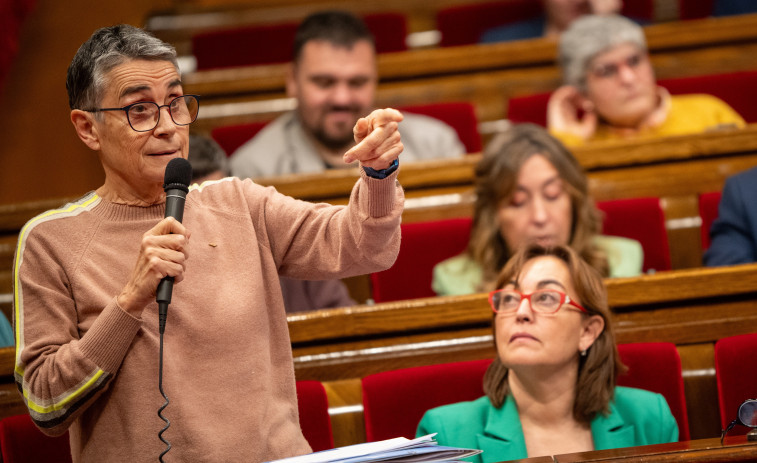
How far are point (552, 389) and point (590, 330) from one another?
6 centimetres

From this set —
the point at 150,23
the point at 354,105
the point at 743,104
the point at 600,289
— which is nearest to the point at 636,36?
the point at 743,104

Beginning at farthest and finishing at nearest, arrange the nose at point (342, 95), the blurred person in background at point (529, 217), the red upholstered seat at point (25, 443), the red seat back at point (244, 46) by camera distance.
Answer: the red seat back at point (244, 46) < the nose at point (342, 95) < the blurred person in background at point (529, 217) < the red upholstered seat at point (25, 443)

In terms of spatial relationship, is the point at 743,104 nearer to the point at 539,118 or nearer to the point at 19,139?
the point at 539,118

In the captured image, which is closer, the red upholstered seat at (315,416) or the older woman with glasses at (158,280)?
the older woman with glasses at (158,280)

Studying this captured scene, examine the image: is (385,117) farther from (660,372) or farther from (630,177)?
(630,177)

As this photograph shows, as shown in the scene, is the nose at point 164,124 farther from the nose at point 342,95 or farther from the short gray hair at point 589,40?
the short gray hair at point 589,40

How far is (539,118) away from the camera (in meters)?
1.39

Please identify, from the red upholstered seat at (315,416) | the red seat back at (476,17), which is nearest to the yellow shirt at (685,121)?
the red seat back at (476,17)

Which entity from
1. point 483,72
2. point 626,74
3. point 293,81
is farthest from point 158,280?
point 483,72

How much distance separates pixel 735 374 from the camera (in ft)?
2.54

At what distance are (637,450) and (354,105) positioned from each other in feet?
2.49

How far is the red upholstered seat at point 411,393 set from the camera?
2.54 ft

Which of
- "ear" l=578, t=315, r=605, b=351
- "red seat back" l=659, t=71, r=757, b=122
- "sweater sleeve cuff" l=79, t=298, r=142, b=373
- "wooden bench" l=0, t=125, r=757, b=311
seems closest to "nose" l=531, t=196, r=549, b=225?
"wooden bench" l=0, t=125, r=757, b=311

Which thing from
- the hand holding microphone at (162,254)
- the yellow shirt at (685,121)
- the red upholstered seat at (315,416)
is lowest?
the red upholstered seat at (315,416)
